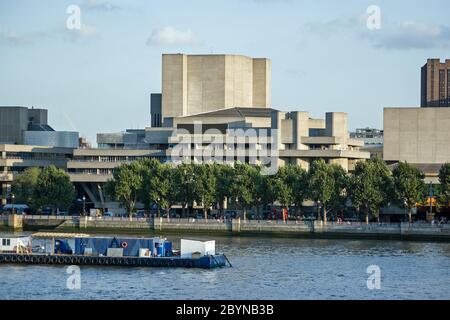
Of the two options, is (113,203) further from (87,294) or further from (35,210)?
(87,294)

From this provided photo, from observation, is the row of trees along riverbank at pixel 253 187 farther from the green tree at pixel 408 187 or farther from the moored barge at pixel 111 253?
the moored barge at pixel 111 253

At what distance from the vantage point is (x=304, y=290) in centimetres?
9731

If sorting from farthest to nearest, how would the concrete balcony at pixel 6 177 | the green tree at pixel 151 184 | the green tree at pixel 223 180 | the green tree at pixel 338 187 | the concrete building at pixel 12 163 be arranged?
1. the concrete building at pixel 12 163
2. the concrete balcony at pixel 6 177
3. the green tree at pixel 151 184
4. the green tree at pixel 223 180
5. the green tree at pixel 338 187

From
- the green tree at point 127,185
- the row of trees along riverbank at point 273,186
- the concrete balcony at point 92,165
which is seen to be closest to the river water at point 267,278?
the row of trees along riverbank at point 273,186

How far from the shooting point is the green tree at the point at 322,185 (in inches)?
6344

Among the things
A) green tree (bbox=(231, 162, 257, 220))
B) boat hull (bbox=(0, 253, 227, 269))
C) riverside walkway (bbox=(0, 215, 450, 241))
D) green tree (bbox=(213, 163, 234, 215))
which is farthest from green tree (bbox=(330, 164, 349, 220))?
boat hull (bbox=(0, 253, 227, 269))

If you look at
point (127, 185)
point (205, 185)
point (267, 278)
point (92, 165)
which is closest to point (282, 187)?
point (205, 185)

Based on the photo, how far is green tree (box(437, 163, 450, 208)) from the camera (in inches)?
6294

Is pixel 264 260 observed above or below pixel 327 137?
below

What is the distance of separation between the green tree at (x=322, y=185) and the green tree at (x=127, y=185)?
75.3 ft
